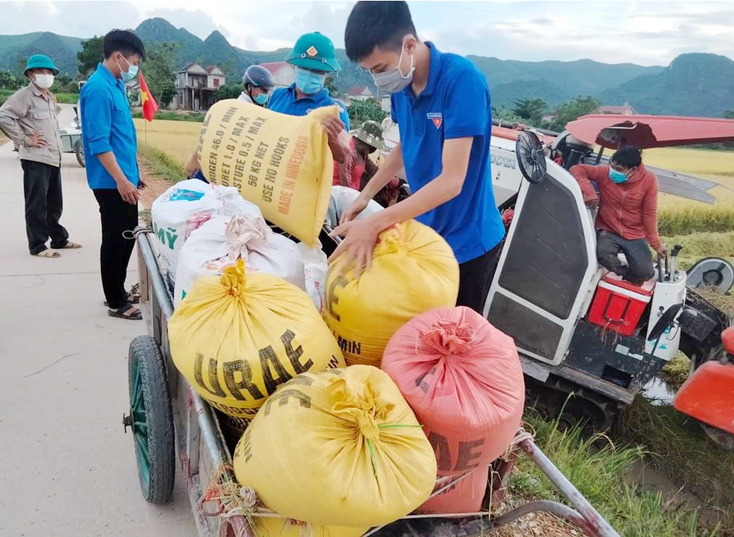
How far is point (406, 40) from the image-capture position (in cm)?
174

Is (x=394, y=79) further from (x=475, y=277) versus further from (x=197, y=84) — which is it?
(x=197, y=84)

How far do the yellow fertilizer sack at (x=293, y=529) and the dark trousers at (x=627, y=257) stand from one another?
264 cm

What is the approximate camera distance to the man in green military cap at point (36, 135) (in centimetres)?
501

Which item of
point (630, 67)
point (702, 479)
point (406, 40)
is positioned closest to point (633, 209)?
point (702, 479)

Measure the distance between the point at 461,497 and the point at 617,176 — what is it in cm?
306

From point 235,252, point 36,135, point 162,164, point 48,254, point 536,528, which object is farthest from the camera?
point 162,164

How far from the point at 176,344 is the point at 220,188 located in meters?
0.86

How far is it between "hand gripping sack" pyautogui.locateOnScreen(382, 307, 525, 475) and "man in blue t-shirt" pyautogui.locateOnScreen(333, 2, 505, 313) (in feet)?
1.15

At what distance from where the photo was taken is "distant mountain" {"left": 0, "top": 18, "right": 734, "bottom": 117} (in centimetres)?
4659

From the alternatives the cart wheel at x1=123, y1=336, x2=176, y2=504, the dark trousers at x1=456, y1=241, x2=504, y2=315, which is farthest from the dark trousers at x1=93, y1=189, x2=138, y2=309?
the dark trousers at x1=456, y1=241, x2=504, y2=315

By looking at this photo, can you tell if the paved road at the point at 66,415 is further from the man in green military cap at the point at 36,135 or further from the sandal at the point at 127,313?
the man in green military cap at the point at 36,135

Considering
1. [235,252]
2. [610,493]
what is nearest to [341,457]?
[235,252]

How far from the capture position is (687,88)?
57688 mm

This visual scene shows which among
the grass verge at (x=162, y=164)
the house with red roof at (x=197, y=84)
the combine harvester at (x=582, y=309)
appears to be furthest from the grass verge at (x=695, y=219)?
the house with red roof at (x=197, y=84)
